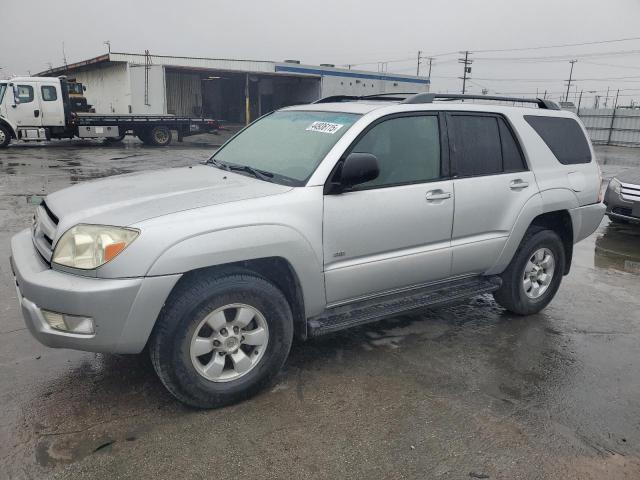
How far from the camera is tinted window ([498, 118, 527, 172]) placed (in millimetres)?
4141

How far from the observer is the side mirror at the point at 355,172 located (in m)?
3.10

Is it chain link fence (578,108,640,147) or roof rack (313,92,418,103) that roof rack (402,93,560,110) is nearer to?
roof rack (313,92,418,103)

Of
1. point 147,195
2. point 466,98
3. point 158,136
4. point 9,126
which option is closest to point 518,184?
point 466,98

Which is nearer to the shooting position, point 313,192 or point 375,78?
point 313,192

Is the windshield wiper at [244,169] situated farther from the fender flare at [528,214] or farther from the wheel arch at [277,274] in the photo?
the fender flare at [528,214]

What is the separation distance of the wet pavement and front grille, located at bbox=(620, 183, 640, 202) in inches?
158

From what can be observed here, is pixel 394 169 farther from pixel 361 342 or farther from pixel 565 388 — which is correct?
pixel 565 388

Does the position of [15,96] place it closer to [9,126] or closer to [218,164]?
[9,126]

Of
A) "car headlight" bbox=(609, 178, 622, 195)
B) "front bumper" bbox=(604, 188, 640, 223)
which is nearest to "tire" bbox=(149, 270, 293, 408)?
"front bumper" bbox=(604, 188, 640, 223)

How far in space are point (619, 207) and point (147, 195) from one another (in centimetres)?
735

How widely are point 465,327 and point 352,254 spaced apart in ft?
5.16

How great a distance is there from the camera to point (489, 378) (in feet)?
11.4

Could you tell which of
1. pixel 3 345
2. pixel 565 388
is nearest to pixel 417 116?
pixel 565 388

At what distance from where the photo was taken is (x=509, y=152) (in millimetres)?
4172
